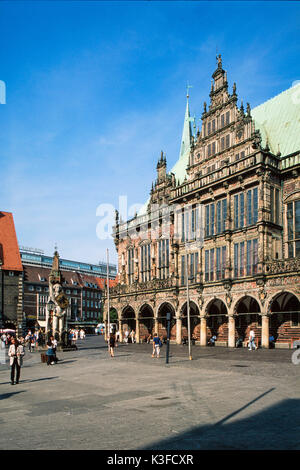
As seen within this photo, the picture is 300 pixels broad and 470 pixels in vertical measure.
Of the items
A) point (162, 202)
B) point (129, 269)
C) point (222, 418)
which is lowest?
point (222, 418)

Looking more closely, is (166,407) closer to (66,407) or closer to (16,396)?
(66,407)

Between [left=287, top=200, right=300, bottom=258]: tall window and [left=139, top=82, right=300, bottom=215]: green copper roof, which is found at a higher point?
[left=139, top=82, right=300, bottom=215]: green copper roof

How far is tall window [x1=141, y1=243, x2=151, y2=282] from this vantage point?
47.3 meters

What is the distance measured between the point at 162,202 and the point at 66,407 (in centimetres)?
3682

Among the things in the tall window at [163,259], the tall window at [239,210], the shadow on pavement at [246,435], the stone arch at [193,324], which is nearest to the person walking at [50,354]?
the shadow on pavement at [246,435]

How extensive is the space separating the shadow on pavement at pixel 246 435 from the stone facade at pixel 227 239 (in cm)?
1768

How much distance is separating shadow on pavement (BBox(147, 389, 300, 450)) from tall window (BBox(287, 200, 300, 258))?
2363 cm

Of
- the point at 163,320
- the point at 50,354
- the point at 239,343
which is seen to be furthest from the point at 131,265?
the point at 50,354

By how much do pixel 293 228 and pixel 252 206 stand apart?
3.43 meters

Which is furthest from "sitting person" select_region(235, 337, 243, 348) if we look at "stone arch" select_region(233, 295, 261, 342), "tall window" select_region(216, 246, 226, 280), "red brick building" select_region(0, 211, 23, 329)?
"red brick building" select_region(0, 211, 23, 329)

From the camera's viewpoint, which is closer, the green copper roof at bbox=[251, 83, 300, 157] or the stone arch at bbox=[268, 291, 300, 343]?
the stone arch at bbox=[268, 291, 300, 343]

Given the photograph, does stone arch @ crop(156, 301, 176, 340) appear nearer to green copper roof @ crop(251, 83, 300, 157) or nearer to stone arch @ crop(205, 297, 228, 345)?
stone arch @ crop(205, 297, 228, 345)
